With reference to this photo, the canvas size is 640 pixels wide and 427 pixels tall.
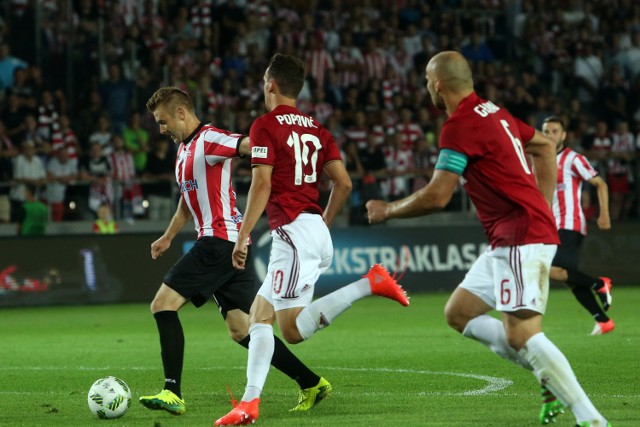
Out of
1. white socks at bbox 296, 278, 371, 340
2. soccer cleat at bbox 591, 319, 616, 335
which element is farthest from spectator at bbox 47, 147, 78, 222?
white socks at bbox 296, 278, 371, 340

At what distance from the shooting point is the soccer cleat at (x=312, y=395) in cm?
758

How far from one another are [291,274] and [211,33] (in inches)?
636

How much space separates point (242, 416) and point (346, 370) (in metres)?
3.01

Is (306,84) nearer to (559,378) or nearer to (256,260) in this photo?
(256,260)

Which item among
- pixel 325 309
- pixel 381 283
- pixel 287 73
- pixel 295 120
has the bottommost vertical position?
pixel 325 309

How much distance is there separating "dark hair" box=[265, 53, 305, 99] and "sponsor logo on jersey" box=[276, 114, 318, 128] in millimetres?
134

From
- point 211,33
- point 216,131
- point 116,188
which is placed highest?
point 211,33

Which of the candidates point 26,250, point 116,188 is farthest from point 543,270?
point 116,188

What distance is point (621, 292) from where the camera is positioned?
1838 cm

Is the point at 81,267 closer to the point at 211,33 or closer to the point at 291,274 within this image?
the point at 211,33

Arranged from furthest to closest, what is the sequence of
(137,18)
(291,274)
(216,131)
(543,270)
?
1. (137,18)
2. (216,131)
3. (291,274)
4. (543,270)

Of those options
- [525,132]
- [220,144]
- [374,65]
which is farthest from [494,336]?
[374,65]

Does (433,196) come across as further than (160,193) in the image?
No

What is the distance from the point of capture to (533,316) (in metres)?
6.18
